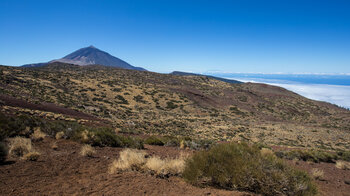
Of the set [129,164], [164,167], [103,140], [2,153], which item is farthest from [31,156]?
[164,167]

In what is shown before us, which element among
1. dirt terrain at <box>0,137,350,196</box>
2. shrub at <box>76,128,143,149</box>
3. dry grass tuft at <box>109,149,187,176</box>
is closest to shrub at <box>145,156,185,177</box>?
dry grass tuft at <box>109,149,187,176</box>

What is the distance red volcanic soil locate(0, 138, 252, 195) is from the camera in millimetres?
4340

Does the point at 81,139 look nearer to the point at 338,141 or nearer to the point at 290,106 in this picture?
the point at 338,141

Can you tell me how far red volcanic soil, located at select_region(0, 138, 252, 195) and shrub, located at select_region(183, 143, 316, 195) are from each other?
0.34 meters

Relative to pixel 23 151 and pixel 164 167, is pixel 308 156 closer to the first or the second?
pixel 164 167

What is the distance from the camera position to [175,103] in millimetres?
42344

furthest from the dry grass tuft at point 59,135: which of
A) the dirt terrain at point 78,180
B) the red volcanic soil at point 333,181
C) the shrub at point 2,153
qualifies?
the red volcanic soil at point 333,181

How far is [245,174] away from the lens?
15.0 ft

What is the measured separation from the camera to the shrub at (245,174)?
4391 millimetres

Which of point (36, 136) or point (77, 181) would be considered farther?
point (36, 136)

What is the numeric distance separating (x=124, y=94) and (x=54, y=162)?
122ft

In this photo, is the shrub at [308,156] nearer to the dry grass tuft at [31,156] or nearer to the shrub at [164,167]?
the shrub at [164,167]

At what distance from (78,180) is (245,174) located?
433cm

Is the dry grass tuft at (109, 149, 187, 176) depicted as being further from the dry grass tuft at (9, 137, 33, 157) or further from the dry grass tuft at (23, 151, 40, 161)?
the dry grass tuft at (9, 137, 33, 157)
